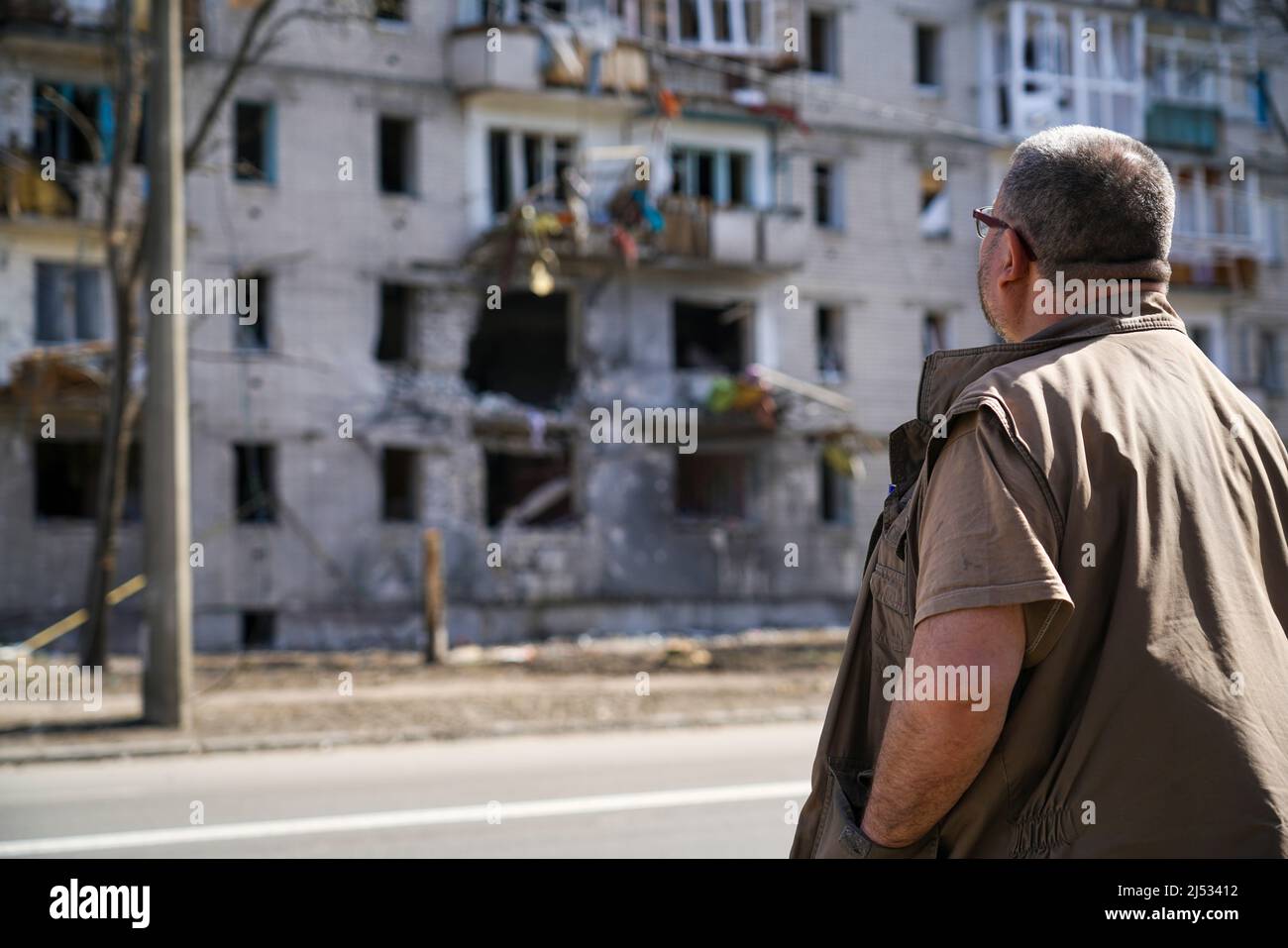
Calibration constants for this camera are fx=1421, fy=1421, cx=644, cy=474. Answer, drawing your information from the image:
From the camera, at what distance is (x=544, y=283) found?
25953mm

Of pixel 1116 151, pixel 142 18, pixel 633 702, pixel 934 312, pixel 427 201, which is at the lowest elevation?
pixel 633 702

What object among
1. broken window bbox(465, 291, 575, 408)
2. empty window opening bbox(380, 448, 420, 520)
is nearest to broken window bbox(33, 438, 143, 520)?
empty window opening bbox(380, 448, 420, 520)

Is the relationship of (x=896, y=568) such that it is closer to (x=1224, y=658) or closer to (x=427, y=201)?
(x=1224, y=658)

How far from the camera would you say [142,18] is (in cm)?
2353

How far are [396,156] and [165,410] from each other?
57.1 feet

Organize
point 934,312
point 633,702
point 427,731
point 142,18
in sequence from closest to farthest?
point 427,731
point 633,702
point 142,18
point 934,312

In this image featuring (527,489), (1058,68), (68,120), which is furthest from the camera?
(1058,68)

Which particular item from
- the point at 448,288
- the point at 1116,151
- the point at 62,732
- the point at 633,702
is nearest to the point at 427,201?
the point at 448,288

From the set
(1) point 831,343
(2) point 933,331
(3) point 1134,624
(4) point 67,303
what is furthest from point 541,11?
(3) point 1134,624

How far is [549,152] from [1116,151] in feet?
89.3

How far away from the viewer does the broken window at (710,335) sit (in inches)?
1217

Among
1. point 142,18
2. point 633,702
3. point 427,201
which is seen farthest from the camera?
point 427,201

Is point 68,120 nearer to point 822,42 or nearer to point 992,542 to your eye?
point 822,42

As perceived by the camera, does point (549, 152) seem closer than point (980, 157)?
Yes
